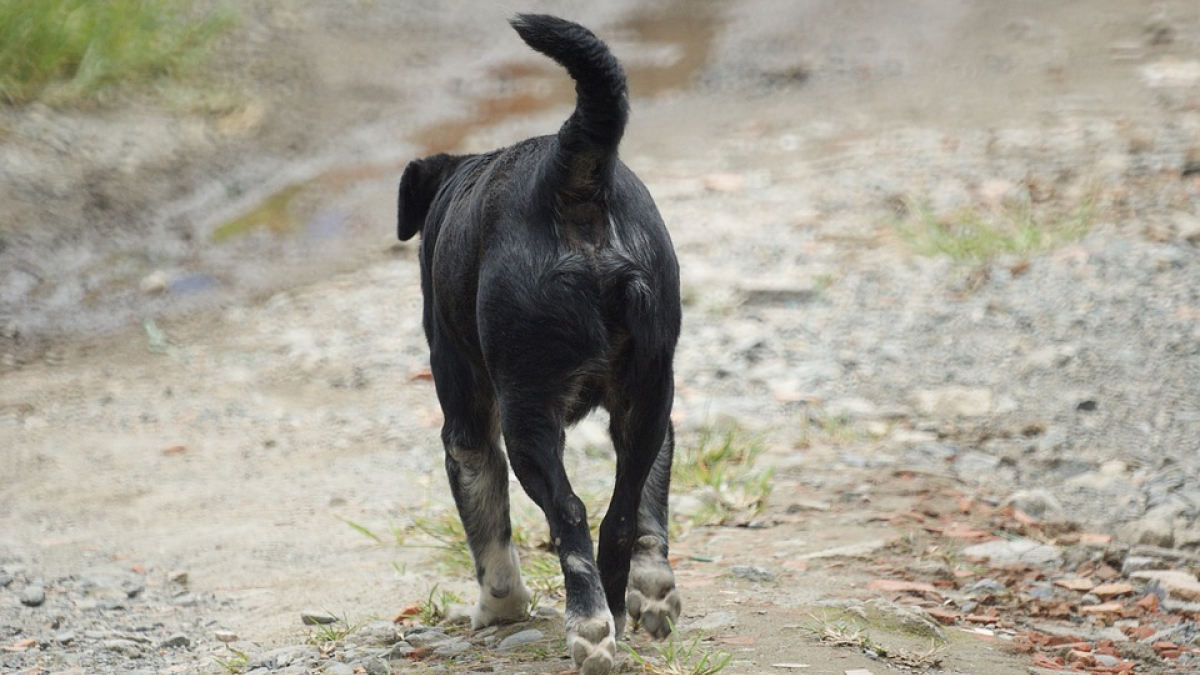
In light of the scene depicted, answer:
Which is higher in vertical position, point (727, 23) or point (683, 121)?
point (727, 23)

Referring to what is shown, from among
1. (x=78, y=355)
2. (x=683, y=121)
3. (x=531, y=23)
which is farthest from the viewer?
(x=683, y=121)

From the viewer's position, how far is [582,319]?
3.66 meters

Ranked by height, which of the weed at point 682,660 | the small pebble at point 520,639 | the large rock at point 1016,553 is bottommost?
the large rock at point 1016,553

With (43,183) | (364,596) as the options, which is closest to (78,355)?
(43,183)

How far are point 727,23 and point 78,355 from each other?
7536 mm

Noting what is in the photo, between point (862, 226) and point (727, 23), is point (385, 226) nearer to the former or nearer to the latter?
point (862, 226)

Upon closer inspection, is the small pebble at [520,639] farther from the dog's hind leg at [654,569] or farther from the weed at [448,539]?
the weed at [448,539]

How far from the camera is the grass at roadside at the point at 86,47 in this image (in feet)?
36.4

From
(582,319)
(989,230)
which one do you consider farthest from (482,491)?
(989,230)

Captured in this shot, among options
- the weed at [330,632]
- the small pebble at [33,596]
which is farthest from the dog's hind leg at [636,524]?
the small pebble at [33,596]

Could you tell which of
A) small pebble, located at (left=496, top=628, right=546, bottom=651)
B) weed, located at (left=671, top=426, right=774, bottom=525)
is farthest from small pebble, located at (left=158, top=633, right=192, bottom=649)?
weed, located at (left=671, top=426, right=774, bottom=525)

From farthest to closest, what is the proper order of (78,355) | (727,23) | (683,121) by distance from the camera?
(727,23), (683,121), (78,355)

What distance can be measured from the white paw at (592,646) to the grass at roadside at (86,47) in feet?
29.1

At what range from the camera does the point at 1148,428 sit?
639 cm
